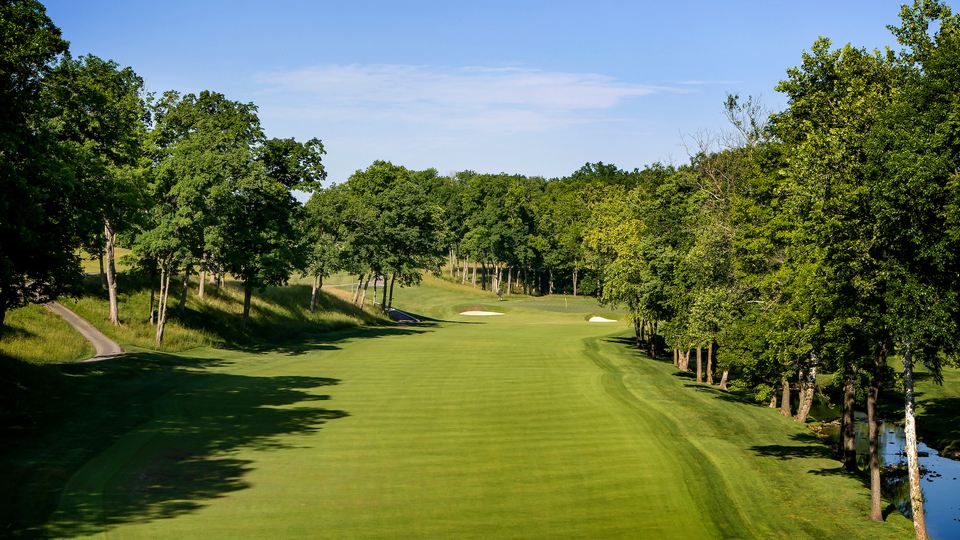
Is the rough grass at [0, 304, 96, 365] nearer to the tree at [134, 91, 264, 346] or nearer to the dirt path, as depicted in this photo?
the dirt path

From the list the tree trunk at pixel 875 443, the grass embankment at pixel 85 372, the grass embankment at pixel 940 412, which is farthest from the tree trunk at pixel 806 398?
the grass embankment at pixel 85 372

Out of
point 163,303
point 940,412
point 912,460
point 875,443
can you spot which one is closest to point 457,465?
point 912,460

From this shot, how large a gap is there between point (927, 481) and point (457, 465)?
2131cm

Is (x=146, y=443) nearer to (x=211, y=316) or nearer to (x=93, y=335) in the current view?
(x=93, y=335)

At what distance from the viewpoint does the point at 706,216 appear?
43.2 m

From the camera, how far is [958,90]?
674 inches

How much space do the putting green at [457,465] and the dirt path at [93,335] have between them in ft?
17.9

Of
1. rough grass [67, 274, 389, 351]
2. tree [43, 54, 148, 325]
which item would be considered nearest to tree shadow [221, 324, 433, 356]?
rough grass [67, 274, 389, 351]

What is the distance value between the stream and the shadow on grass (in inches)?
868

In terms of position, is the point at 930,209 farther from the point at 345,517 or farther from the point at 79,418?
the point at 79,418

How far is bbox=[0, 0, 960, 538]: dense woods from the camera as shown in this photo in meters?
17.2

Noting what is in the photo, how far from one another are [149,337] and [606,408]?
103 feet

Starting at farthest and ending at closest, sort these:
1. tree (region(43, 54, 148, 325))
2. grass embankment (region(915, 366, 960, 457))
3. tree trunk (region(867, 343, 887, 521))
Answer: grass embankment (region(915, 366, 960, 457))
tree (region(43, 54, 148, 325))
tree trunk (region(867, 343, 887, 521))

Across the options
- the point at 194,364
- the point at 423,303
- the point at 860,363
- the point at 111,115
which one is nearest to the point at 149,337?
the point at 194,364
